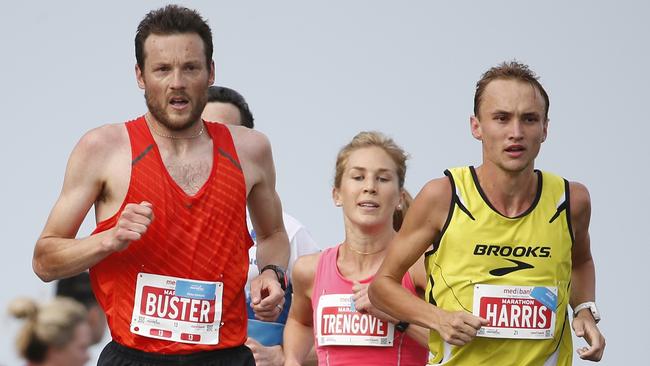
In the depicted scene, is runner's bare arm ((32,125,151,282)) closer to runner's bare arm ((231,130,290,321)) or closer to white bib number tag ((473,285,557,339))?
runner's bare arm ((231,130,290,321))

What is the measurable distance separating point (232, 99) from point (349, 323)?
6.12 feet

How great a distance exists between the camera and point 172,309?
6.92m

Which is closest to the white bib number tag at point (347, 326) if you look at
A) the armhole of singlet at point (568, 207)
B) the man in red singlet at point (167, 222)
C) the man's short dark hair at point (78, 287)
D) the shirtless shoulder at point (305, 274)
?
the shirtless shoulder at point (305, 274)

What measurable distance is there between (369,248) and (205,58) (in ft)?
4.31

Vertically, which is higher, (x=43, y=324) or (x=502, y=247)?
(x=502, y=247)

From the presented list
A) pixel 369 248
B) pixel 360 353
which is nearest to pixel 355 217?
pixel 369 248

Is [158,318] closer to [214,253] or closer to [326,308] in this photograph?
[214,253]

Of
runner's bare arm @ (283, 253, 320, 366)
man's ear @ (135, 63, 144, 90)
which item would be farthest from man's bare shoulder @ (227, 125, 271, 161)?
runner's bare arm @ (283, 253, 320, 366)

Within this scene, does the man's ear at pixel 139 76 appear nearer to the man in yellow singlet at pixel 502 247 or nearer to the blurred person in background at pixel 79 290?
the blurred person in background at pixel 79 290

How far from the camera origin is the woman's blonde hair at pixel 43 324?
5.16 meters

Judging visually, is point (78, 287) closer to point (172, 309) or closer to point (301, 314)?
point (172, 309)

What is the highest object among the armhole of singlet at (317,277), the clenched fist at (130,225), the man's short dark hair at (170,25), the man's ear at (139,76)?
the man's short dark hair at (170,25)

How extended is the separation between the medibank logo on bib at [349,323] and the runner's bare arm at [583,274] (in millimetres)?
840

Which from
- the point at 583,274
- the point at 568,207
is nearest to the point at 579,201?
the point at 568,207
